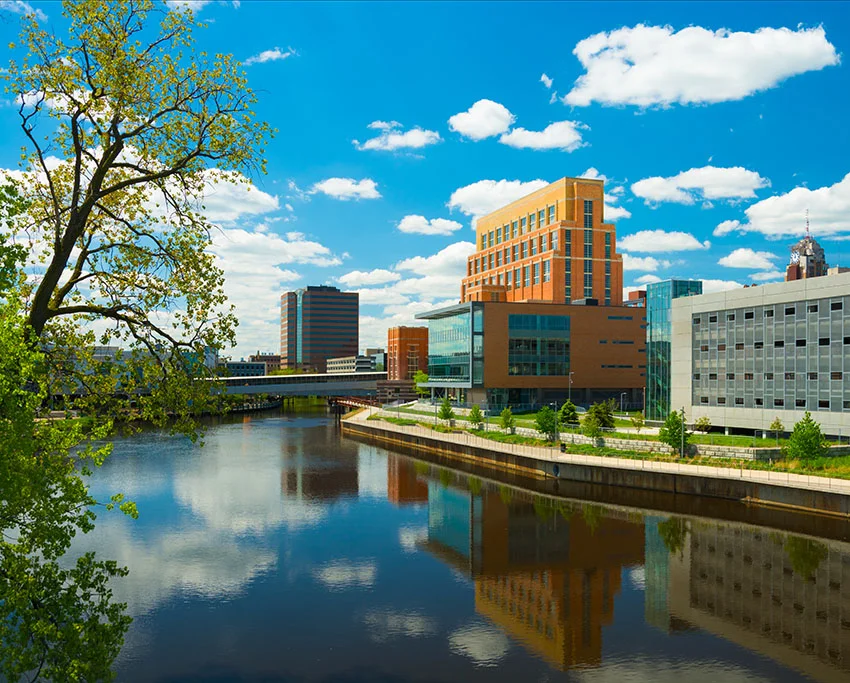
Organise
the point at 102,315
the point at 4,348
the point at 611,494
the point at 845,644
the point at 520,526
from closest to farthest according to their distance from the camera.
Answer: the point at 4,348, the point at 102,315, the point at 845,644, the point at 520,526, the point at 611,494

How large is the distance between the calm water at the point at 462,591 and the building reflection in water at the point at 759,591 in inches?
4.9

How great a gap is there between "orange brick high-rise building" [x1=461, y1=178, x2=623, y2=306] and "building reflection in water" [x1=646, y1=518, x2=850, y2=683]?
263ft

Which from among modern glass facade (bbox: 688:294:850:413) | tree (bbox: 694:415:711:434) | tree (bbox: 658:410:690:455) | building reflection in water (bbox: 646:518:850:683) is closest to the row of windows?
modern glass facade (bbox: 688:294:850:413)

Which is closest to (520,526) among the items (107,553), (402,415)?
(107,553)

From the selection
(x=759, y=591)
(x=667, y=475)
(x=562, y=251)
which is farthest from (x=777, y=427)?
(x=562, y=251)

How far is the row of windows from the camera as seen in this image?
126562mm

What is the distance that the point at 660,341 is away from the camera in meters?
80.6

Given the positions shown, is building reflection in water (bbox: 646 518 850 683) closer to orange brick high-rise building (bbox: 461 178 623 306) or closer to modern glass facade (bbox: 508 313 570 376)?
modern glass facade (bbox: 508 313 570 376)

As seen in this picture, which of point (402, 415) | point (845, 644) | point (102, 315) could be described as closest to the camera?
point (102, 315)

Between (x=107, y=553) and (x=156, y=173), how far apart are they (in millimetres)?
30614

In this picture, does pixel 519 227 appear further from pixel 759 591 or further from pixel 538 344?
pixel 759 591

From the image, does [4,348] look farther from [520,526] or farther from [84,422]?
[520,526]

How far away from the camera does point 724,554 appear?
3988cm

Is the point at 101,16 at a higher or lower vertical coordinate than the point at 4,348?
higher
